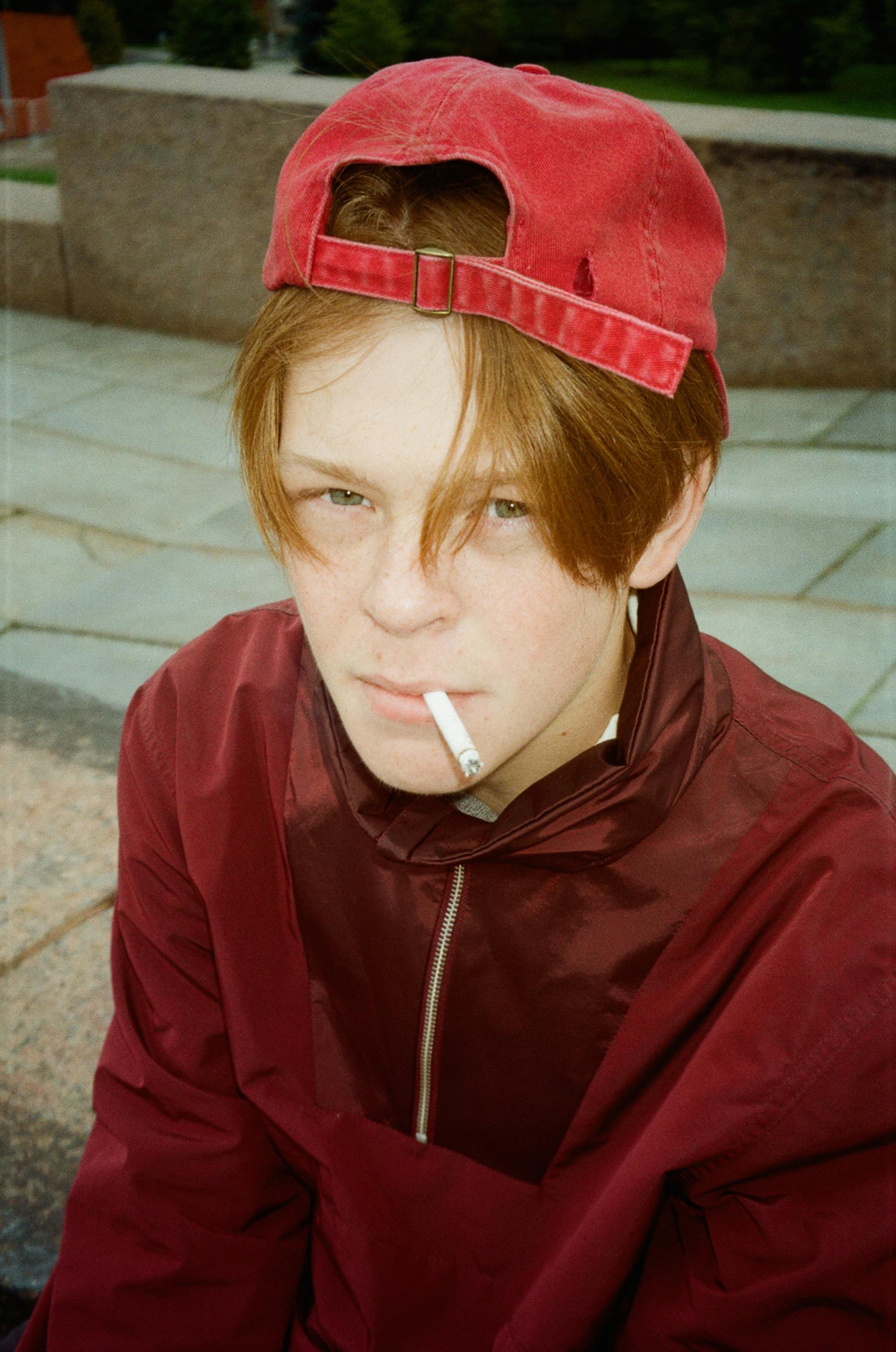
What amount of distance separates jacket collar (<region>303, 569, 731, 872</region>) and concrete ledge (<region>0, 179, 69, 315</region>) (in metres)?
6.87

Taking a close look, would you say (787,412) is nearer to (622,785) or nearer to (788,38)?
(622,785)

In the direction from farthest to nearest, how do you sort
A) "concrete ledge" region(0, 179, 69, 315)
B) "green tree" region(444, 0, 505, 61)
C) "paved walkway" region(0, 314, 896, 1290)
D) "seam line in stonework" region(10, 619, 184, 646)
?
"green tree" region(444, 0, 505, 61), "concrete ledge" region(0, 179, 69, 315), "seam line in stonework" region(10, 619, 184, 646), "paved walkway" region(0, 314, 896, 1290)

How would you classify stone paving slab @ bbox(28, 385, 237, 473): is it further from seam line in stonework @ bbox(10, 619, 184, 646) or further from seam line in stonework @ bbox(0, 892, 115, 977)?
seam line in stonework @ bbox(0, 892, 115, 977)

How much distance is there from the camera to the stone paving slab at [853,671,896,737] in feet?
11.1

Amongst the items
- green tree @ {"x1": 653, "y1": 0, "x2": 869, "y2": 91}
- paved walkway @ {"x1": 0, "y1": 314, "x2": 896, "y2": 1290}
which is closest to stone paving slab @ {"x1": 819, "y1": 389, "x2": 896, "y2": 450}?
paved walkway @ {"x1": 0, "y1": 314, "x2": 896, "y2": 1290}

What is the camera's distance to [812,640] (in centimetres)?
391

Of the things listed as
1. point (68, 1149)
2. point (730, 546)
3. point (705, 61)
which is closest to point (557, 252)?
point (68, 1149)

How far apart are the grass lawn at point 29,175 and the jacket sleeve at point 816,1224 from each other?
11.4 metres

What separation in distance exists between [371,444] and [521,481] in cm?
16

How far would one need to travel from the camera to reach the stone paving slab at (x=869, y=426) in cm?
550

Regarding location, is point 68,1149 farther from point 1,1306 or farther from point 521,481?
point 521,481

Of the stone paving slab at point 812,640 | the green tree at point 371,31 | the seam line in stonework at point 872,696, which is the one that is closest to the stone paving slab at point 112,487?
the stone paving slab at point 812,640

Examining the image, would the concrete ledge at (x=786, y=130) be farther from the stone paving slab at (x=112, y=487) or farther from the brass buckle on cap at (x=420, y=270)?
the brass buckle on cap at (x=420, y=270)

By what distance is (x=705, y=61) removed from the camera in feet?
72.3
